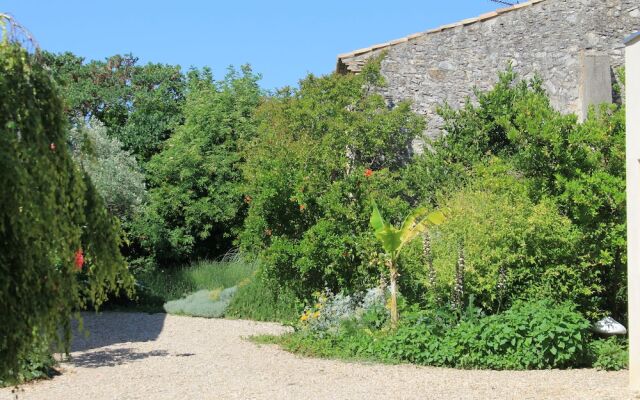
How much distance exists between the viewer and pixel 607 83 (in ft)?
55.7

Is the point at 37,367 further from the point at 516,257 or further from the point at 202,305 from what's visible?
the point at 202,305

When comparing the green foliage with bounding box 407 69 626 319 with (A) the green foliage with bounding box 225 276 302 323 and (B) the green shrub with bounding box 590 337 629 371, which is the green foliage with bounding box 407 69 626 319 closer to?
(B) the green shrub with bounding box 590 337 629 371

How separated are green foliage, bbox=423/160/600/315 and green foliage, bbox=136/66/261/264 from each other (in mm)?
8165

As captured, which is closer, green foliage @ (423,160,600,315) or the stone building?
green foliage @ (423,160,600,315)

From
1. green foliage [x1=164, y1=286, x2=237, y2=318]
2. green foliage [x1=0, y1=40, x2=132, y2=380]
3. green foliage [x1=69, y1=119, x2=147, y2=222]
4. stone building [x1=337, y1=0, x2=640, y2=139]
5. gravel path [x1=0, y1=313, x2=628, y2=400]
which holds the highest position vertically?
stone building [x1=337, y1=0, x2=640, y2=139]

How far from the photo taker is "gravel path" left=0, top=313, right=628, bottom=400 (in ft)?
30.1

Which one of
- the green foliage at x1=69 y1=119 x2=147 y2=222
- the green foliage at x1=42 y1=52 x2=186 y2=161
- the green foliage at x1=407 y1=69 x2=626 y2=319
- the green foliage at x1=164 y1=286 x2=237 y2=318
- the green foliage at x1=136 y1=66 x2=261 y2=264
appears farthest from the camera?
the green foliage at x1=42 y1=52 x2=186 y2=161

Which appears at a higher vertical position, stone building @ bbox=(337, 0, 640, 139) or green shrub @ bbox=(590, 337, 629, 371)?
stone building @ bbox=(337, 0, 640, 139)

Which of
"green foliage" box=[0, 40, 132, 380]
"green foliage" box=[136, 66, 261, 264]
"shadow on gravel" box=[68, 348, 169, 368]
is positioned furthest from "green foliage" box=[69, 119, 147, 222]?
"green foliage" box=[0, 40, 132, 380]

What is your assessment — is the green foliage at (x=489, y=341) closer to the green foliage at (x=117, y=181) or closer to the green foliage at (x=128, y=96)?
the green foliage at (x=117, y=181)

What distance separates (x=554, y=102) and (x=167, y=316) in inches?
375

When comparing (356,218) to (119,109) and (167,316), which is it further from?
(119,109)

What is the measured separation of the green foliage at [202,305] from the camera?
17141 mm

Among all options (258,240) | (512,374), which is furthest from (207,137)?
(512,374)
